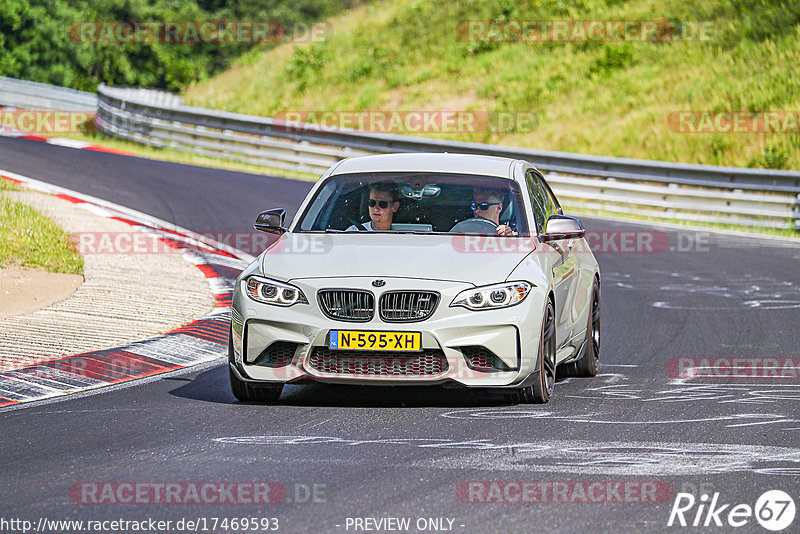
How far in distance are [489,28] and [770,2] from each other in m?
9.77

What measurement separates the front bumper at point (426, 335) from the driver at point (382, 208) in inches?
45.6

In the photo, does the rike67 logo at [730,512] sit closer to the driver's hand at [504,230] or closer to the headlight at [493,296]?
the headlight at [493,296]

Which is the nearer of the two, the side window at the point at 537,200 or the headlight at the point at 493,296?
the headlight at the point at 493,296

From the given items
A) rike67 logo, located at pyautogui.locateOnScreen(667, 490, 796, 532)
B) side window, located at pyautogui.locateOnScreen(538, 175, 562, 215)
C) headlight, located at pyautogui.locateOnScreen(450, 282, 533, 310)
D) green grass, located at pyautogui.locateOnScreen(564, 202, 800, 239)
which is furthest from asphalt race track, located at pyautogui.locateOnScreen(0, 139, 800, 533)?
green grass, located at pyautogui.locateOnScreen(564, 202, 800, 239)

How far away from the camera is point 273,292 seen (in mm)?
7594

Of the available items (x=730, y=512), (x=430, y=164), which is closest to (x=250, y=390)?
(x=430, y=164)

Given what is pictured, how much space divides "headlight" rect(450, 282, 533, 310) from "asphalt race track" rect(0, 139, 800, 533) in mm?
673

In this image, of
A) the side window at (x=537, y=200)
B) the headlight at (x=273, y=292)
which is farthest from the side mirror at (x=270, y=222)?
the side window at (x=537, y=200)

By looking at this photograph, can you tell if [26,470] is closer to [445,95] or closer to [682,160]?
[682,160]

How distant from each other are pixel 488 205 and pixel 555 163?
16.3 m

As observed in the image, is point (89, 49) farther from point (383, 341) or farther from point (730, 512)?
point (730, 512)

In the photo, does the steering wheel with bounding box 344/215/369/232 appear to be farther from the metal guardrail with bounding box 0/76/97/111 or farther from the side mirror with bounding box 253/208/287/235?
the metal guardrail with bounding box 0/76/97/111

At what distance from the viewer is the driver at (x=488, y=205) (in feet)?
Answer: 28.1

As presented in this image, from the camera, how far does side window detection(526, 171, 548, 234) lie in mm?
8803
